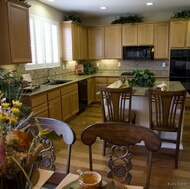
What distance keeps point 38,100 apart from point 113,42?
3.47 meters

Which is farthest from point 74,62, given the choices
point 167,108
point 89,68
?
point 167,108

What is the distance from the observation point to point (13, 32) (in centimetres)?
322

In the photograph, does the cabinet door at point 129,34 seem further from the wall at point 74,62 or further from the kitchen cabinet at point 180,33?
the kitchen cabinet at point 180,33

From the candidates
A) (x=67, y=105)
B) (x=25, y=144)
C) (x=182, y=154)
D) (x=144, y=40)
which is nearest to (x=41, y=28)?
(x=67, y=105)

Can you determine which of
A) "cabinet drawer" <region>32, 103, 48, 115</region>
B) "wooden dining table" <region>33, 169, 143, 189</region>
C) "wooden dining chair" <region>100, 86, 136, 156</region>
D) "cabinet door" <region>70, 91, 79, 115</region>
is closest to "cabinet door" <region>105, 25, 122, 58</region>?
"cabinet door" <region>70, 91, 79, 115</region>

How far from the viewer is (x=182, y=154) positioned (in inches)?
122

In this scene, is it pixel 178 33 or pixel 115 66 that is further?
pixel 115 66

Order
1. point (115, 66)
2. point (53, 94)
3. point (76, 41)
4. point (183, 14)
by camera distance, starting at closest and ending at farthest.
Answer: point (53, 94)
point (183, 14)
point (76, 41)
point (115, 66)

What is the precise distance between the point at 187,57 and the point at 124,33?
1.81 m

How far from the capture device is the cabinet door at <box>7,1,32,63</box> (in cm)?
319

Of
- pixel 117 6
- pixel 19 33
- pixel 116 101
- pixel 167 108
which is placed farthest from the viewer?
pixel 117 6

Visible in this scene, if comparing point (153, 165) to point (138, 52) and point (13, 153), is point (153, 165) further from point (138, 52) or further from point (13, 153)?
point (138, 52)

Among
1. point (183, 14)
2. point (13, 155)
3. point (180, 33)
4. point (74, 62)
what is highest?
point (183, 14)

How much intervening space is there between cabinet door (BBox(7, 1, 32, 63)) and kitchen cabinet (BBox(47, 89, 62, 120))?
745 mm
